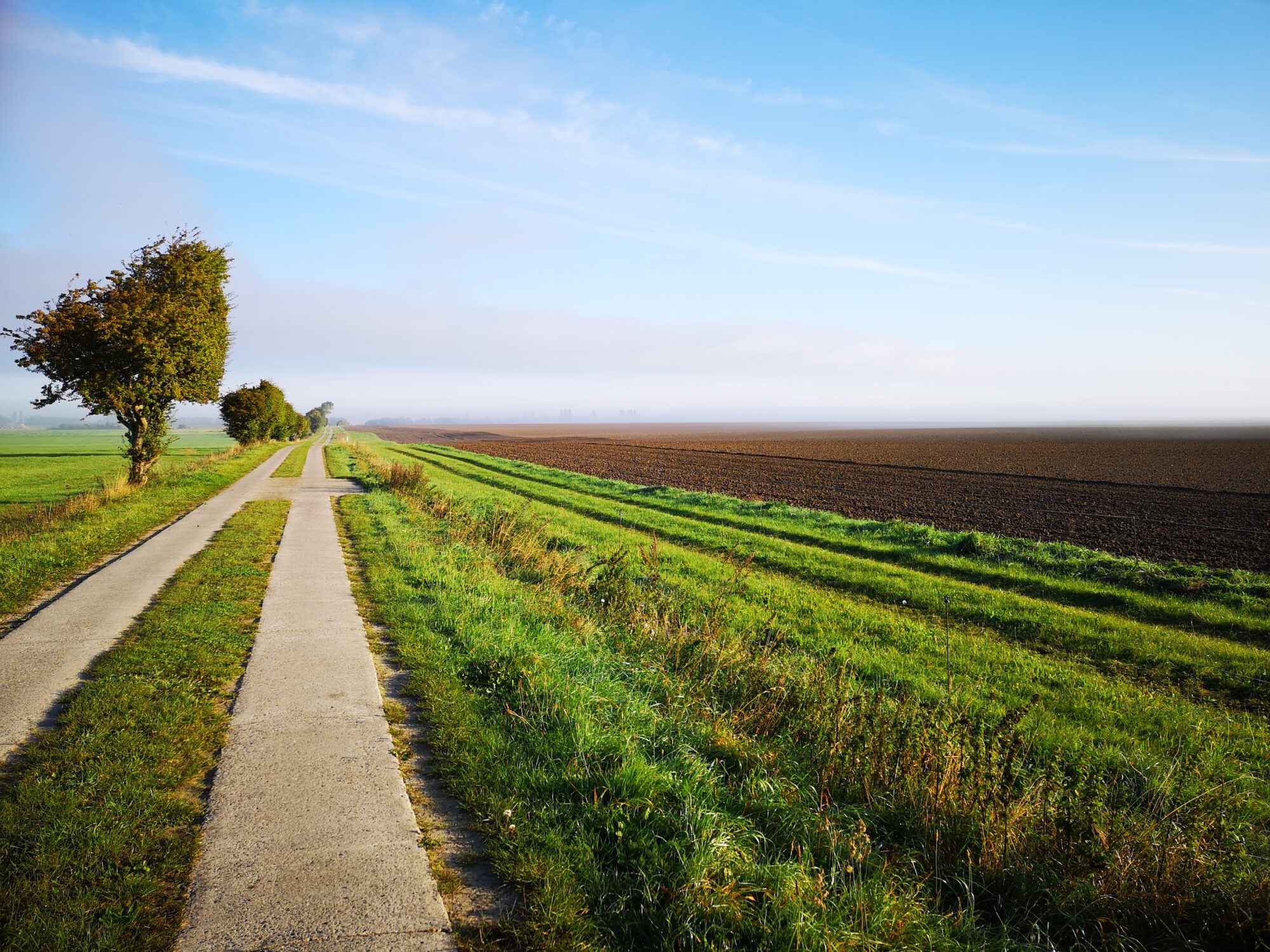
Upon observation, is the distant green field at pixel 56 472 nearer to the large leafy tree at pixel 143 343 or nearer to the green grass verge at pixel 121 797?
the large leafy tree at pixel 143 343

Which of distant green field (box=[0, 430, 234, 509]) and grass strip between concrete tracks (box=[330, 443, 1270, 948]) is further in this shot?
distant green field (box=[0, 430, 234, 509])

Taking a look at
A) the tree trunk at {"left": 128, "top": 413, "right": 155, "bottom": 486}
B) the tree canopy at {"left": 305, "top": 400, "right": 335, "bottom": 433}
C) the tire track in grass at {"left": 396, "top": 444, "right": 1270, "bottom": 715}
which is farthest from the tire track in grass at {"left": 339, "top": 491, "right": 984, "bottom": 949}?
the tree canopy at {"left": 305, "top": 400, "right": 335, "bottom": 433}

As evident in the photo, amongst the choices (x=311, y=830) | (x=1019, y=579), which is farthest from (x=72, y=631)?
(x=1019, y=579)

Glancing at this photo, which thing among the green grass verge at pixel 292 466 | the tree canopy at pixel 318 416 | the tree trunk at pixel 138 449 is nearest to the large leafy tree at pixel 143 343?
the tree trunk at pixel 138 449

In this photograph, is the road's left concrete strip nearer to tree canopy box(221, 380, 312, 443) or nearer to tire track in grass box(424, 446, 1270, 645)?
tire track in grass box(424, 446, 1270, 645)

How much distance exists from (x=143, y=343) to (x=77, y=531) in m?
9.13

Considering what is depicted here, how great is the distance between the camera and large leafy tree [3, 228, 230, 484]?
18062 millimetres

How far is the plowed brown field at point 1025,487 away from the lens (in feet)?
59.2

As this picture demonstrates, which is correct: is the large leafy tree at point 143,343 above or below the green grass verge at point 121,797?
above

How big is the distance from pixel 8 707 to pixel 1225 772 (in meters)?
10.2

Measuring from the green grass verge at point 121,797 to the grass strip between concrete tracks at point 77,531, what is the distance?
328 cm

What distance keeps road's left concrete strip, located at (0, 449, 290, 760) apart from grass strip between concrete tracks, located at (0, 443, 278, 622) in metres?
0.45

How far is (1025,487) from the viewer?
31.6 metres

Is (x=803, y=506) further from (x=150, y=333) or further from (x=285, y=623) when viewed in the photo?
(x=150, y=333)
